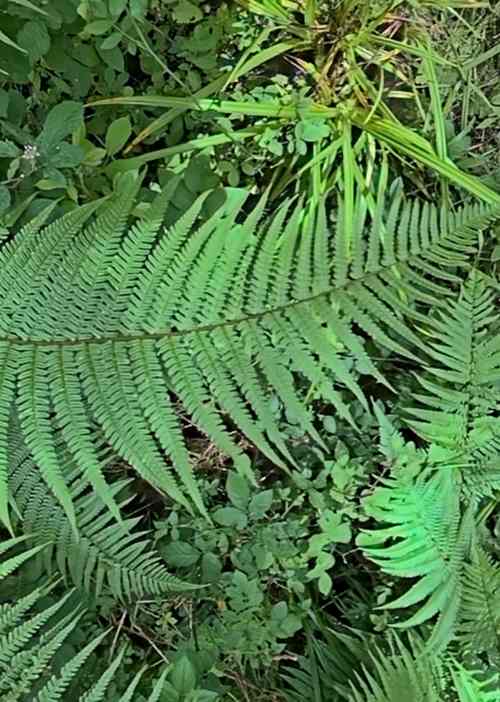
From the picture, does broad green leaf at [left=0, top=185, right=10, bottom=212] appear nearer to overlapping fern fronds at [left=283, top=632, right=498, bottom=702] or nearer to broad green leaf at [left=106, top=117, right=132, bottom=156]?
broad green leaf at [left=106, top=117, right=132, bottom=156]

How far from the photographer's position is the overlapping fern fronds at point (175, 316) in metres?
1.10

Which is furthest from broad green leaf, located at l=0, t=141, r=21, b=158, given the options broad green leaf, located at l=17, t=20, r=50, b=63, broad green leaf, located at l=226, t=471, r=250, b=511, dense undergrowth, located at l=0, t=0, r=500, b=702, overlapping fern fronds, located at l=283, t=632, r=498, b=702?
overlapping fern fronds, located at l=283, t=632, r=498, b=702

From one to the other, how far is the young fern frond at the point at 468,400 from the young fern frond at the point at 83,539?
535mm

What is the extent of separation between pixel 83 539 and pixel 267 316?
566mm

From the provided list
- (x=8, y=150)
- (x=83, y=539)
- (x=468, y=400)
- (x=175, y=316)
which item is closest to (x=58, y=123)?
(x=8, y=150)

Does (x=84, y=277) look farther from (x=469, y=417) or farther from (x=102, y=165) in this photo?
(x=469, y=417)

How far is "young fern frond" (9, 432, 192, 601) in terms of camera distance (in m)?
1.43

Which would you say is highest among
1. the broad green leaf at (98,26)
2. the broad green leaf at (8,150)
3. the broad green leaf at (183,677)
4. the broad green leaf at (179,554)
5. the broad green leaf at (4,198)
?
the broad green leaf at (98,26)

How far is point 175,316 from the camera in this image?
3.81ft

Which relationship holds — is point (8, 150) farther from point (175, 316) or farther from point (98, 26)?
point (175, 316)

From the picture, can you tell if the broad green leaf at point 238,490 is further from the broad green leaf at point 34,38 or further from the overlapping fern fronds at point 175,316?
the broad green leaf at point 34,38

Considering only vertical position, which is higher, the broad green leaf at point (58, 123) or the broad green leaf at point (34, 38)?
the broad green leaf at point (34, 38)

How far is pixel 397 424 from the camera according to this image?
162 centimetres

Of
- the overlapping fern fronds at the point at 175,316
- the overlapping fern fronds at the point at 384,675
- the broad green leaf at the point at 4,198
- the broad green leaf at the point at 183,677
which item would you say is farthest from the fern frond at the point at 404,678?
the broad green leaf at the point at 4,198
